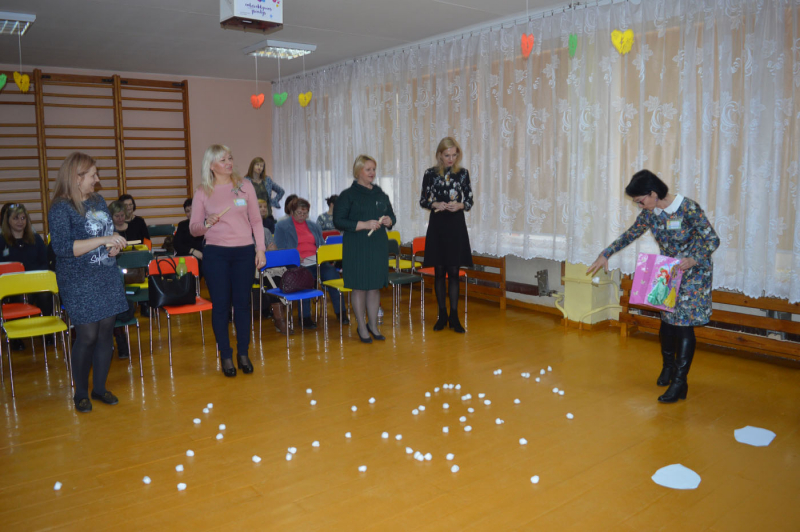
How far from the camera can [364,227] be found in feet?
16.0

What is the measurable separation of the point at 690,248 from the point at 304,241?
3.67m

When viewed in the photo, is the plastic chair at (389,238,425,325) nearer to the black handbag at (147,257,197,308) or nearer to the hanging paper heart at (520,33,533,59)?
the black handbag at (147,257,197,308)

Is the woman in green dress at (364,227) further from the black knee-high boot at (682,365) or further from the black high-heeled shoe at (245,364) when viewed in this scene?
the black knee-high boot at (682,365)

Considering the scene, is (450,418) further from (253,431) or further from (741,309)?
(741,309)

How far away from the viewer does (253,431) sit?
11.3ft

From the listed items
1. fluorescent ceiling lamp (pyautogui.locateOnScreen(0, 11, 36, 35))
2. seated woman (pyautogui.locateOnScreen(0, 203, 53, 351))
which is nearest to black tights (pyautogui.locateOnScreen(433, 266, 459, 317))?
seated woman (pyautogui.locateOnScreen(0, 203, 53, 351))

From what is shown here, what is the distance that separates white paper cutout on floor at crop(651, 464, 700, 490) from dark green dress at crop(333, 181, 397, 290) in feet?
9.04

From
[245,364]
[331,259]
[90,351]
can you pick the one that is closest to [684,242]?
[245,364]

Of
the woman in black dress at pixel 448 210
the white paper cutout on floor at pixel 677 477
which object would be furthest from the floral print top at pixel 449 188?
the white paper cutout on floor at pixel 677 477

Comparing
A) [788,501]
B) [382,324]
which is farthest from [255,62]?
A: [788,501]

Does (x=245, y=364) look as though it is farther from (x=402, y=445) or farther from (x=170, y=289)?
(x=402, y=445)

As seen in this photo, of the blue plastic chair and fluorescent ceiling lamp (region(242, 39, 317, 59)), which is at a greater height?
fluorescent ceiling lamp (region(242, 39, 317, 59))

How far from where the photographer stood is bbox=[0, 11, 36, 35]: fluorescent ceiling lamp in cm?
555

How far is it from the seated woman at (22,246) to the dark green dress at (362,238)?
8.45 feet
